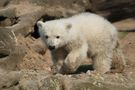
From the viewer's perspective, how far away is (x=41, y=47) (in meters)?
12.7

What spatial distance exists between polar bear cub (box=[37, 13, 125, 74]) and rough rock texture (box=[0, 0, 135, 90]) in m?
0.36

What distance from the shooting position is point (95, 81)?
769cm

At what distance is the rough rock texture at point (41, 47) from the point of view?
7414 mm

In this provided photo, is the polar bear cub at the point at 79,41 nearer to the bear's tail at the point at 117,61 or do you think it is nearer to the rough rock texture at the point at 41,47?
the bear's tail at the point at 117,61

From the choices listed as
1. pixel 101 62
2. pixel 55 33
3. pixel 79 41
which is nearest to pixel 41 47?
pixel 101 62

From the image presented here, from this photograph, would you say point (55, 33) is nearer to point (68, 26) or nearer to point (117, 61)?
point (68, 26)

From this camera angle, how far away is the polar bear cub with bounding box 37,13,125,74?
835cm

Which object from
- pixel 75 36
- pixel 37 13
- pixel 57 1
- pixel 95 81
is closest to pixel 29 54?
pixel 37 13

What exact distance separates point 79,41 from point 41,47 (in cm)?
429

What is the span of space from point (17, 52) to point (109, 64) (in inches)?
79.0

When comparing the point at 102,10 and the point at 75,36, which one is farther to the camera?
the point at 102,10

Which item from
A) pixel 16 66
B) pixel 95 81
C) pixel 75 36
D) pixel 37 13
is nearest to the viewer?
pixel 95 81

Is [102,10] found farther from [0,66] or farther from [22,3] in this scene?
[0,66]

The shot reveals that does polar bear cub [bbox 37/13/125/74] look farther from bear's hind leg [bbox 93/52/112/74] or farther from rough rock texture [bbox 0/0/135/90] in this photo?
rough rock texture [bbox 0/0/135/90]
